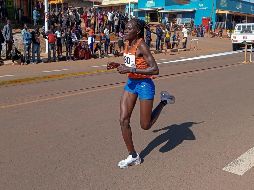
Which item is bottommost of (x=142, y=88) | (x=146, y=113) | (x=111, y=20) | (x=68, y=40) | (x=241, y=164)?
(x=241, y=164)

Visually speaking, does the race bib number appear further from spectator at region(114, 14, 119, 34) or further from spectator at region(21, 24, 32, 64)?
spectator at region(114, 14, 119, 34)

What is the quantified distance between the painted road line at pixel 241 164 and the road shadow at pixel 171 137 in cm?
95

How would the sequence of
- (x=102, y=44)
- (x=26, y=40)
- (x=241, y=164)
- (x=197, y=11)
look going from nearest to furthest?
(x=241, y=164)
(x=26, y=40)
(x=102, y=44)
(x=197, y=11)

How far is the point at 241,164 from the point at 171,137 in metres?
1.47

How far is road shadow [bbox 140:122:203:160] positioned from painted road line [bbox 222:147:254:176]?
0.95 meters

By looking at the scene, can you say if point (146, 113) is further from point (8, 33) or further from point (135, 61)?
point (8, 33)

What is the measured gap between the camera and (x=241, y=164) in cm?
516

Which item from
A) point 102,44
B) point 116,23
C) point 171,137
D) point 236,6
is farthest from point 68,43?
point 236,6

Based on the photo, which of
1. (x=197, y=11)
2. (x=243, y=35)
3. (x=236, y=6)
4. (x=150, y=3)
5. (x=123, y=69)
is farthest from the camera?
(x=236, y=6)

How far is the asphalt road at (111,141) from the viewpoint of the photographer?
15.0 ft

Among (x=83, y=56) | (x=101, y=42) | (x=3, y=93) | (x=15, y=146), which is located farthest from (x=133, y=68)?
(x=101, y=42)

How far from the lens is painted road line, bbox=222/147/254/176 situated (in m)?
4.93

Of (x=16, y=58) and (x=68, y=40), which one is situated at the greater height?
(x=68, y=40)

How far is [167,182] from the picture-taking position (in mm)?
4516
